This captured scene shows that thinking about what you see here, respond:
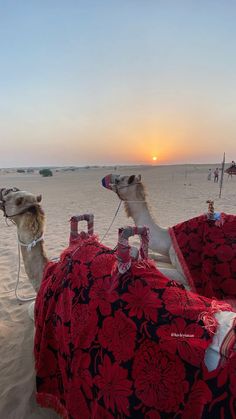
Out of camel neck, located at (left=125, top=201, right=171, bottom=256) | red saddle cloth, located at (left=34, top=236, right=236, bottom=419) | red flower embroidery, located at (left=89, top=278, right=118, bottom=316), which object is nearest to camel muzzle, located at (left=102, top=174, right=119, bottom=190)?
camel neck, located at (left=125, top=201, right=171, bottom=256)

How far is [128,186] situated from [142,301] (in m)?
2.66

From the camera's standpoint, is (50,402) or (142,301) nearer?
(142,301)

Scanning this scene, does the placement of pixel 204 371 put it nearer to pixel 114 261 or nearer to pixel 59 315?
pixel 114 261

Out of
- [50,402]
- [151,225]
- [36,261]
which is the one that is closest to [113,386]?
[50,402]

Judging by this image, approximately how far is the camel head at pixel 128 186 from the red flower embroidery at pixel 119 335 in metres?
2.64

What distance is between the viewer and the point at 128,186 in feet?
14.1

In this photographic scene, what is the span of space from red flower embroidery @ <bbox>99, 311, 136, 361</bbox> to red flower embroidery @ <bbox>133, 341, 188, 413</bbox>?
63 millimetres

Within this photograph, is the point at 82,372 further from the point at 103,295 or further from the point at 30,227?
the point at 30,227

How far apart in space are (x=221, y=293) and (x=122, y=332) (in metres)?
2.10

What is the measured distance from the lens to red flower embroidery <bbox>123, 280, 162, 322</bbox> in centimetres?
171

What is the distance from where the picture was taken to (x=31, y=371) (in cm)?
289

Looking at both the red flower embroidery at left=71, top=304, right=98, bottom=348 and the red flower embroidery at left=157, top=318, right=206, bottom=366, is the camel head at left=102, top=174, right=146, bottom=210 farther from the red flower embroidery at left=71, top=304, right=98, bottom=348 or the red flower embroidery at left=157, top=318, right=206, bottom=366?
the red flower embroidery at left=157, top=318, right=206, bottom=366

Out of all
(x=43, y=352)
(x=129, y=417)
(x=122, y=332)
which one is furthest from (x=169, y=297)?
(x=43, y=352)

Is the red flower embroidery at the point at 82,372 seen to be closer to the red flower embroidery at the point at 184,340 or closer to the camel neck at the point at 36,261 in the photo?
the red flower embroidery at the point at 184,340
